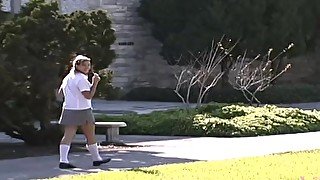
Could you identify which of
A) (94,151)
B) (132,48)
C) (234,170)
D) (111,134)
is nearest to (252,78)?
(111,134)

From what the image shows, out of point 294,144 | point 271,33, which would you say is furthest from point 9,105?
point 271,33

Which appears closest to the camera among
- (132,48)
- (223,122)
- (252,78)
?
(223,122)

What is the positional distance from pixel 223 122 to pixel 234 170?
259 inches

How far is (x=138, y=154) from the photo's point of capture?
13.5 meters

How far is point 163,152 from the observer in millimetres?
13828

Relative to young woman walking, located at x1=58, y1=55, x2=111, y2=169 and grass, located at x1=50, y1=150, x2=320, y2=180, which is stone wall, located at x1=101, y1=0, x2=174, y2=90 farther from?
grass, located at x1=50, y1=150, x2=320, y2=180

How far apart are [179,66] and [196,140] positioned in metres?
17.9

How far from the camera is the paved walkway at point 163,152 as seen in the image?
11586mm

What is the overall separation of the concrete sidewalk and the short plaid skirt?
674 mm

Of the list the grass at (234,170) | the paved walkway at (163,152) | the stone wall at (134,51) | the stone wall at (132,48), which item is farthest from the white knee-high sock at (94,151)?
the stone wall at (134,51)

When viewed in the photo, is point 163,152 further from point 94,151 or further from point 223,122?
point 223,122

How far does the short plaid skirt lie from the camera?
11.6m

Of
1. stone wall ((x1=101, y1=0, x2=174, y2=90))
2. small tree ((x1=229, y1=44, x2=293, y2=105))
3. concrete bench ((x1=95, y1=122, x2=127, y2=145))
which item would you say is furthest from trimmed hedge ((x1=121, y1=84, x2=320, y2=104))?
concrete bench ((x1=95, y1=122, x2=127, y2=145))

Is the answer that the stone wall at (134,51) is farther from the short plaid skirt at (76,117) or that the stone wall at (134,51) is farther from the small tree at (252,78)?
the short plaid skirt at (76,117)
